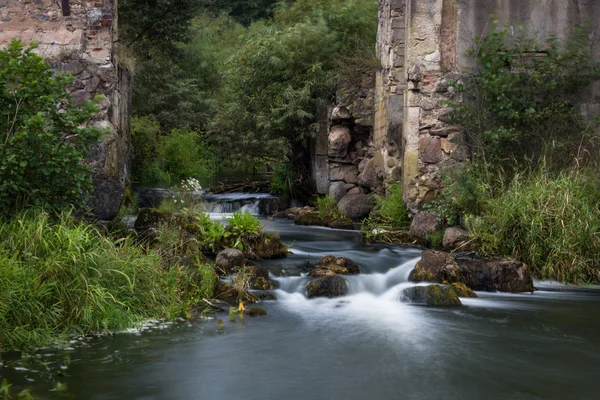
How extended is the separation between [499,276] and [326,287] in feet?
7.42

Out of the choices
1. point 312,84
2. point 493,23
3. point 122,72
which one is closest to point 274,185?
point 312,84

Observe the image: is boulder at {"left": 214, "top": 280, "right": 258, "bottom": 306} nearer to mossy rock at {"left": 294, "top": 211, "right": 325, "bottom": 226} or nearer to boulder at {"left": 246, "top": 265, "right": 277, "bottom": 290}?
A: boulder at {"left": 246, "top": 265, "right": 277, "bottom": 290}

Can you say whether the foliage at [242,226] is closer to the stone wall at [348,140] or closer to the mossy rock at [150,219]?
the mossy rock at [150,219]

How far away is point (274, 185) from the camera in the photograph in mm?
18547

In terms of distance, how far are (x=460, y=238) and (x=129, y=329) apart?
5441 millimetres

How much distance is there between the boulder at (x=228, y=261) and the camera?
920 centimetres

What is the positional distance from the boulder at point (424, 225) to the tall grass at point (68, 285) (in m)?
4.99

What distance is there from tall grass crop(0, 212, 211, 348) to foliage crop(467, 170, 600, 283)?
4.63 meters

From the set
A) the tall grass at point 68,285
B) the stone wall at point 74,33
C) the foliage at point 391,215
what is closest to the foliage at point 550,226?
the foliage at point 391,215

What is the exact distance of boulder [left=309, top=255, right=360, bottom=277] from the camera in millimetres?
9627

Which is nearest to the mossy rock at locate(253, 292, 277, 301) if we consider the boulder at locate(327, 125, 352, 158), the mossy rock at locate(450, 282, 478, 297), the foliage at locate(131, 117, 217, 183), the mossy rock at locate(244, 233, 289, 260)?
the mossy rock at locate(244, 233, 289, 260)

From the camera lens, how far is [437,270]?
9438 mm

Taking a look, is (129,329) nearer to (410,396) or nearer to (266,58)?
(410,396)

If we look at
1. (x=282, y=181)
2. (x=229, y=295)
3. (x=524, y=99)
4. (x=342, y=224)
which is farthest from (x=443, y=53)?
(x=282, y=181)
